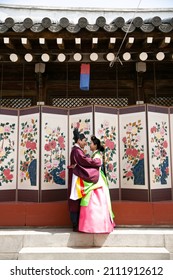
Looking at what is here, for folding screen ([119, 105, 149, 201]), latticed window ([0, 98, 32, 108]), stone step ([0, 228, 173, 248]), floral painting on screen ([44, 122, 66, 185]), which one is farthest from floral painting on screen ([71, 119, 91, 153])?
stone step ([0, 228, 173, 248])

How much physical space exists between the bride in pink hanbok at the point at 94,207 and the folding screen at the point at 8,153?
5.76 feet

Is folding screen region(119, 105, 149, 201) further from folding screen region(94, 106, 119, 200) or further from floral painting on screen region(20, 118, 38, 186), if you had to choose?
floral painting on screen region(20, 118, 38, 186)

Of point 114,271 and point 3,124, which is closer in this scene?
point 114,271

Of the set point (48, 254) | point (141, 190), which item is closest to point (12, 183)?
point (48, 254)

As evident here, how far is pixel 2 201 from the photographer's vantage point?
577 centimetres

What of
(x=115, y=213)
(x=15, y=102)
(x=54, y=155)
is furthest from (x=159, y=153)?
(x=15, y=102)

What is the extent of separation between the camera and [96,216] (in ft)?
15.7

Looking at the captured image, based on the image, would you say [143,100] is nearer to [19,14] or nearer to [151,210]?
[151,210]

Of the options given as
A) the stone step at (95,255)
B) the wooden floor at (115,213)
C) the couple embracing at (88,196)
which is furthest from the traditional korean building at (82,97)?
the stone step at (95,255)

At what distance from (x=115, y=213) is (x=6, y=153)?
2817mm

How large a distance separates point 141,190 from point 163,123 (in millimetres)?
1652

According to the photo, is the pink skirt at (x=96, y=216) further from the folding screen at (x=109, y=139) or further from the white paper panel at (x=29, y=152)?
the white paper panel at (x=29, y=152)

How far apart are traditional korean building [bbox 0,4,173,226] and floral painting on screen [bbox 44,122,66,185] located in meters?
0.03

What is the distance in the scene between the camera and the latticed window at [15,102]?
6898mm
